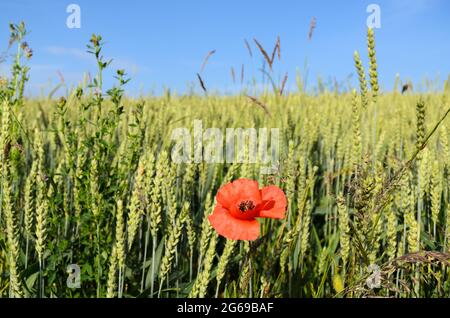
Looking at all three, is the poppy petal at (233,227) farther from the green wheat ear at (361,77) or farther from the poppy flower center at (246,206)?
the green wheat ear at (361,77)

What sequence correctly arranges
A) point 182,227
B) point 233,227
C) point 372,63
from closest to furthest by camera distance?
point 233,227 → point 372,63 → point 182,227

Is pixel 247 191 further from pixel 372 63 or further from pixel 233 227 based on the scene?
pixel 372 63

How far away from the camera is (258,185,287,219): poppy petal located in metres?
0.71

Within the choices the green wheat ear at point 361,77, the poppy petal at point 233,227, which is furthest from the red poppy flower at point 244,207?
the green wheat ear at point 361,77

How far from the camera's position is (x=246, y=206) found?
0.71m

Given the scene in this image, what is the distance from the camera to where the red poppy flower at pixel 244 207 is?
688 millimetres

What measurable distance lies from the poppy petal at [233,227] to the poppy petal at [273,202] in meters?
0.03

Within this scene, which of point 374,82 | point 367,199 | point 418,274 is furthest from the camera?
point 418,274

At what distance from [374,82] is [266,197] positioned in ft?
0.89

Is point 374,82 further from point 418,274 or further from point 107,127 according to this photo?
point 107,127

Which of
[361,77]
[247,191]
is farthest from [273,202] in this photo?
[361,77]

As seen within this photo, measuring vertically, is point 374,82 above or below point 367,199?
above
